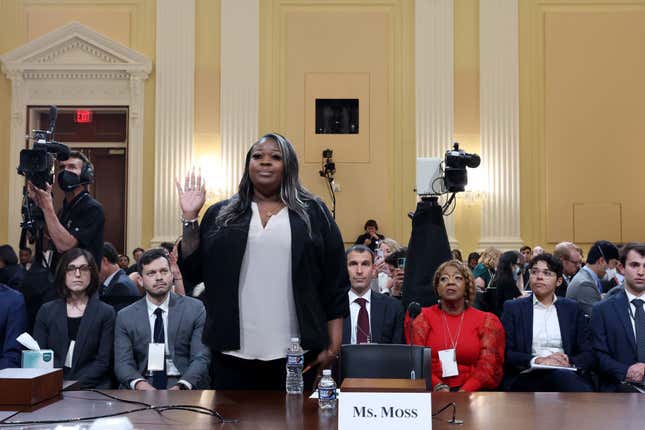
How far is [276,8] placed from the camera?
40.1 ft

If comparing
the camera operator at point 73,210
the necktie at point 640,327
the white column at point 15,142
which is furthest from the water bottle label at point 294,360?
the white column at point 15,142

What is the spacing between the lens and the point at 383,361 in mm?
3656

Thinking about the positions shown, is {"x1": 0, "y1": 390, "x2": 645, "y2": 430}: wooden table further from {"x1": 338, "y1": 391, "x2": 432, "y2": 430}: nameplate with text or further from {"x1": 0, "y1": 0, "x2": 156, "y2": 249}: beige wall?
{"x1": 0, "y1": 0, "x2": 156, "y2": 249}: beige wall

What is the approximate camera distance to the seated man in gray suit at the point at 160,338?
15.1 feet

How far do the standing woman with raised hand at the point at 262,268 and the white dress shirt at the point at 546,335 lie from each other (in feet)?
7.72

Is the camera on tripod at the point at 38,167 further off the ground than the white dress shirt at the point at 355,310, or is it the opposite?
the camera on tripod at the point at 38,167

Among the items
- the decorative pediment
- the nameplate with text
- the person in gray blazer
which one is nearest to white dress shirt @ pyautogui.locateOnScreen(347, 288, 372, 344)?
the person in gray blazer

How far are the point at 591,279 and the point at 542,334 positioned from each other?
1.62m

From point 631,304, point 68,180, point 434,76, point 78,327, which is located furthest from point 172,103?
Result: point 631,304

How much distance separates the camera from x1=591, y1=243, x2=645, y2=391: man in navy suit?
4.93 m

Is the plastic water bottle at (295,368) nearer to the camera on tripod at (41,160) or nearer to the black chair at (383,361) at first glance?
the black chair at (383,361)

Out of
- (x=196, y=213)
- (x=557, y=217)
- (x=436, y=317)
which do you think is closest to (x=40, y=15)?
(x=557, y=217)

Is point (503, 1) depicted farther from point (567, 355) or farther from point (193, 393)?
point (193, 393)

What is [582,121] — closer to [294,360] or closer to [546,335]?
[546,335]
